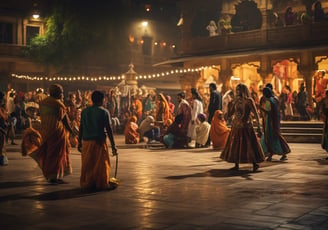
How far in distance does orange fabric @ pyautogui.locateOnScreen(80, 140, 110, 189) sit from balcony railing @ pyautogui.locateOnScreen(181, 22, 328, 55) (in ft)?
54.7

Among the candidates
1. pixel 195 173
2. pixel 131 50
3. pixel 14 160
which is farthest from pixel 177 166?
pixel 131 50

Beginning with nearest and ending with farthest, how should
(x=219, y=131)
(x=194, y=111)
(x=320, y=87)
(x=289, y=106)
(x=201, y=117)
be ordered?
(x=219, y=131), (x=201, y=117), (x=194, y=111), (x=320, y=87), (x=289, y=106)

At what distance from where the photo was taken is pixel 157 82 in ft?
139

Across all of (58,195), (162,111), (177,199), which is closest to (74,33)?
(162,111)

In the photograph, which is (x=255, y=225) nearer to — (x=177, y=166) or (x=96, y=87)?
(x=177, y=166)

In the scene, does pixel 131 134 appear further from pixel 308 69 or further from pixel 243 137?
pixel 308 69

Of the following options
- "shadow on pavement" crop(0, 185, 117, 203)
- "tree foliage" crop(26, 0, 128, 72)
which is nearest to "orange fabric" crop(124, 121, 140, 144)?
"shadow on pavement" crop(0, 185, 117, 203)

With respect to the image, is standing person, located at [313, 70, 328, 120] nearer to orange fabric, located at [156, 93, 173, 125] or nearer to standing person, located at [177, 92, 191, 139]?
orange fabric, located at [156, 93, 173, 125]

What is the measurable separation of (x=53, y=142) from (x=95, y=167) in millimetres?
1195

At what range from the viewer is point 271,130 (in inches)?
507

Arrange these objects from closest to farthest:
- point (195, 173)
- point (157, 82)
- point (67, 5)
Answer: point (195, 173), point (67, 5), point (157, 82)

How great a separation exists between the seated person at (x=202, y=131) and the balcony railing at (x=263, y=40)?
8663 mm

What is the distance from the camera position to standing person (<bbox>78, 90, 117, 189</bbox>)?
8.55m

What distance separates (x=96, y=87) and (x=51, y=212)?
33.3 m
